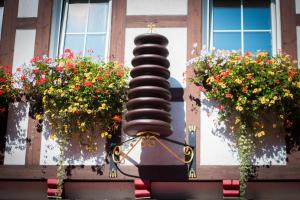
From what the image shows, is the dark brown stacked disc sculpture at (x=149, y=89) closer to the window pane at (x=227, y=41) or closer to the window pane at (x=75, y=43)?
the window pane at (x=227, y=41)

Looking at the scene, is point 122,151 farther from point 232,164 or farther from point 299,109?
point 299,109

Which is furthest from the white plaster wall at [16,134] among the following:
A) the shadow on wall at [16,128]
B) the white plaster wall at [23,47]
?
the white plaster wall at [23,47]

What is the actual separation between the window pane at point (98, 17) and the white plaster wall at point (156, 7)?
43 centimetres

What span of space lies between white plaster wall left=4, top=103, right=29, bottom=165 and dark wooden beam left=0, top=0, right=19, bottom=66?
2.19 feet

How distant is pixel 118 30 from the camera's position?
8211 mm

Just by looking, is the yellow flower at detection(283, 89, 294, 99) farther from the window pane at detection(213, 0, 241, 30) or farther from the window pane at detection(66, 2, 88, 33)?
the window pane at detection(66, 2, 88, 33)

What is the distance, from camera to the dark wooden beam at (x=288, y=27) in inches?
312

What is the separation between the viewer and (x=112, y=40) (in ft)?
26.8

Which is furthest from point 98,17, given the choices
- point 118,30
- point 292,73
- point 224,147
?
point 292,73

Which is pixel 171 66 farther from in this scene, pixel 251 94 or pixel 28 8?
pixel 28 8

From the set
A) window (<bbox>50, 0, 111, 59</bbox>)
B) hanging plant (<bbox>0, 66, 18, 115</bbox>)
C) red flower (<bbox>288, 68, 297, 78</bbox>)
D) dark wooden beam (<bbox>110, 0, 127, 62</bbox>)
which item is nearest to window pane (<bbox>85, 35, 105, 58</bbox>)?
window (<bbox>50, 0, 111, 59</bbox>)

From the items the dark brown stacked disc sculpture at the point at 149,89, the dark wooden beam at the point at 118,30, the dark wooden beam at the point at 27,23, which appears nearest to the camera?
the dark brown stacked disc sculpture at the point at 149,89

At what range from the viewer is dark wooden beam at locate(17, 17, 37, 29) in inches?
332

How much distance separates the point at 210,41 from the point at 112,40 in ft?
4.18
